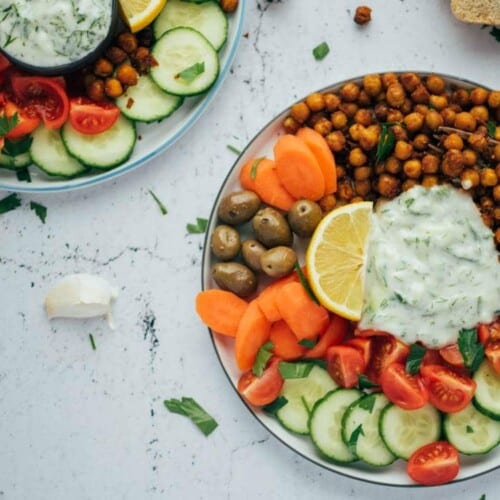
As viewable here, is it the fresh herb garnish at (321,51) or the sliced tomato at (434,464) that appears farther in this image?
the fresh herb garnish at (321,51)

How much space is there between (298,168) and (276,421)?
0.83 m

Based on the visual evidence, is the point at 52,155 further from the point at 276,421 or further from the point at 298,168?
the point at 276,421

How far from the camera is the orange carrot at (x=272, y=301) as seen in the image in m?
2.58

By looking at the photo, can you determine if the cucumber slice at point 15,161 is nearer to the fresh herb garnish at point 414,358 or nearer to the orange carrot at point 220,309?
the orange carrot at point 220,309

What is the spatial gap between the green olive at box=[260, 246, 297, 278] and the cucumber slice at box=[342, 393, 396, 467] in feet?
1.58

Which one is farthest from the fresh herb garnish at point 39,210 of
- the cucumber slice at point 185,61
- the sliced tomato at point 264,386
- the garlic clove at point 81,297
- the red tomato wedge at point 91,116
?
the sliced tomato at point 264,386

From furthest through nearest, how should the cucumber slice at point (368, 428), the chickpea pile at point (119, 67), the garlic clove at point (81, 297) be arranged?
the garlic clove at point (81, 297) → the chickpea pile at point (119, 67) → the cucumber slice at point (368, 428)

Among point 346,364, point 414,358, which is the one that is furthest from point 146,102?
point 414,358

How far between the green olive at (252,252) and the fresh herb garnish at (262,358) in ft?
0.82

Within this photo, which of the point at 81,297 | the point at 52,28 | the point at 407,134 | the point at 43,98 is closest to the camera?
the point at 52,28

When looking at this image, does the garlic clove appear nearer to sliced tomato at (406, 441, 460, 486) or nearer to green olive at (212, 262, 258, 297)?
green olive at (212, 262, 258, 297)

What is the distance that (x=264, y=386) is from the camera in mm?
2613

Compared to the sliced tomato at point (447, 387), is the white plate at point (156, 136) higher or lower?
higher

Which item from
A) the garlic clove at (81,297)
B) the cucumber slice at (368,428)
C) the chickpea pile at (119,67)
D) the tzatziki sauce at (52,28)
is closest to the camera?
the tzatziki sauce at (52,28)
